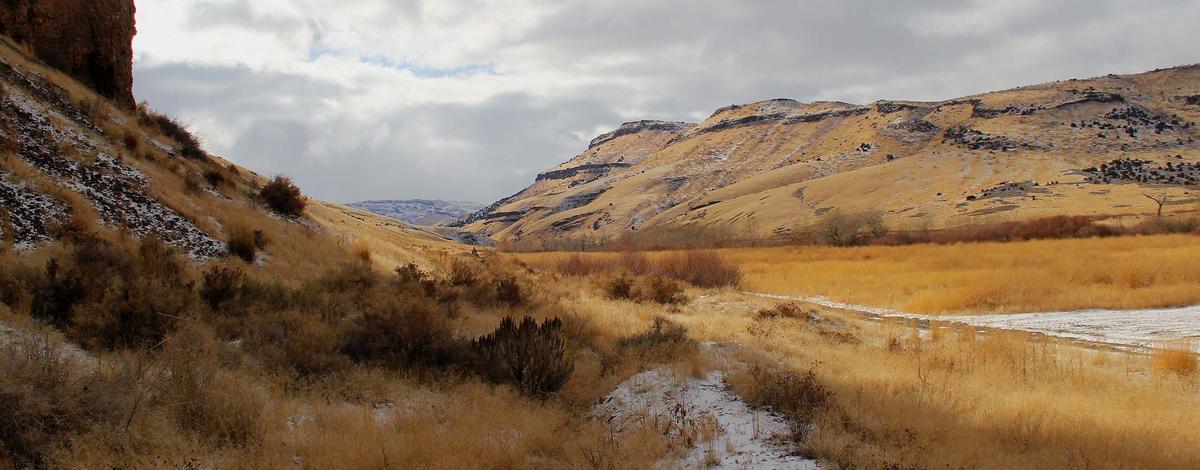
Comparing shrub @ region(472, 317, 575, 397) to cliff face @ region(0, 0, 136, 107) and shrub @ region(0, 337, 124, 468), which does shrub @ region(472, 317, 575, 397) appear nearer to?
shrub @ region(0, 337, 124, 468)

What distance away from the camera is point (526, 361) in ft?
26.8

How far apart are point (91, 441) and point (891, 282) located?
27.3m

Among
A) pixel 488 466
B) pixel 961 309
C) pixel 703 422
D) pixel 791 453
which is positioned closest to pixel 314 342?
pixel 488 466

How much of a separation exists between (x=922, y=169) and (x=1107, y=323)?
3453 inches

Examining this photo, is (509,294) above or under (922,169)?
under

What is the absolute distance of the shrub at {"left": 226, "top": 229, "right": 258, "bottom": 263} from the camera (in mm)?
12133

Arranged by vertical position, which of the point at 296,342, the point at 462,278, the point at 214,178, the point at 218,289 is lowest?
the point at 296,342

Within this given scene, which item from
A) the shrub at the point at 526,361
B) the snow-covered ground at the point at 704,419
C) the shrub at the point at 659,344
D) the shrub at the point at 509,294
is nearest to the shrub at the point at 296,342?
the shrub at the point at 526,361

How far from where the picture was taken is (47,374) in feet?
16.8

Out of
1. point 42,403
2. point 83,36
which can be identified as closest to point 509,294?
point 42,403

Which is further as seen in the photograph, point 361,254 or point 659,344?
point 361,254

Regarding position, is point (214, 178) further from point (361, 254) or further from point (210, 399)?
point (210, 399)

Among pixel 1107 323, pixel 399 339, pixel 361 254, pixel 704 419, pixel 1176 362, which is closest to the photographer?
pixel 704 419

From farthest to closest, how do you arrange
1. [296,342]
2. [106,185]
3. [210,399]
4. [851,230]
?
[851,230]
[106,185]
[296,342]
[210,399]
